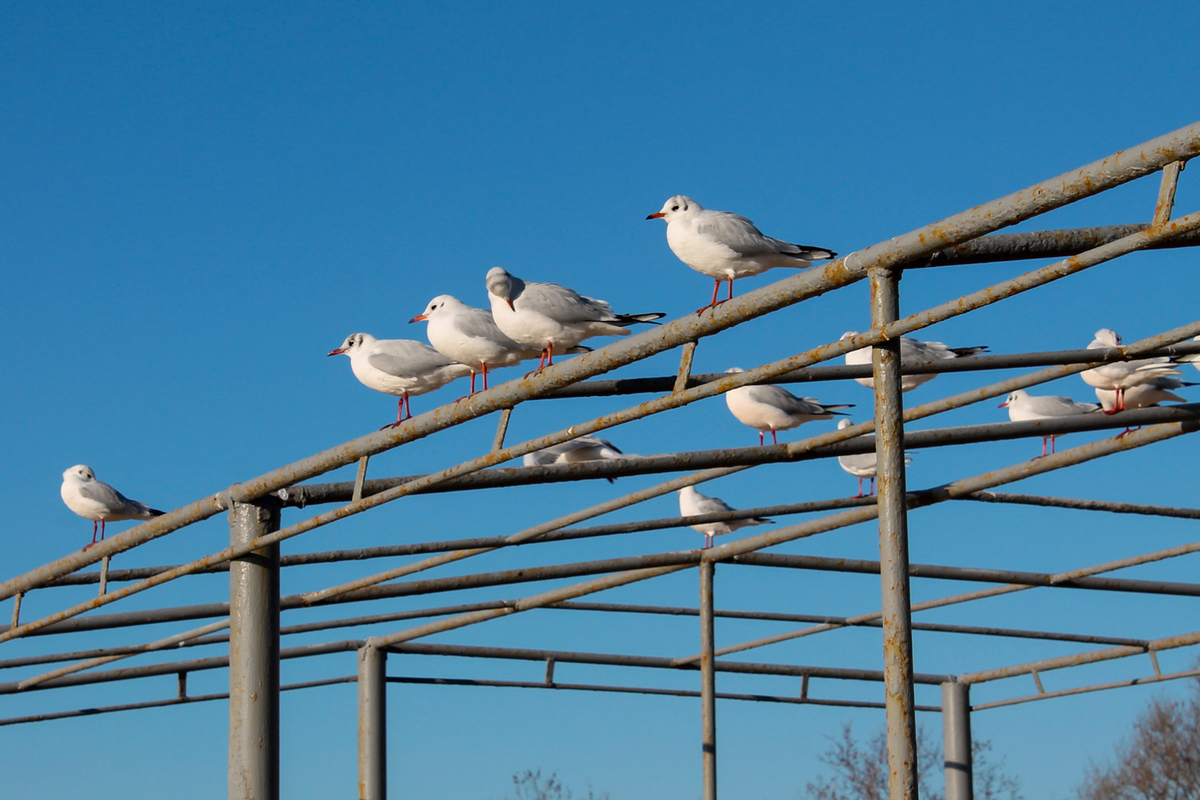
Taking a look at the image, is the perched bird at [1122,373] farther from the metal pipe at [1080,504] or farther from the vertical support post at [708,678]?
the vertical support post at [708,678]

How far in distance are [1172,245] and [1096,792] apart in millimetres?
34711

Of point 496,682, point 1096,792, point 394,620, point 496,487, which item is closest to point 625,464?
point 496,487

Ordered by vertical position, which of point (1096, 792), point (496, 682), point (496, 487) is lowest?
point (1096, 792)

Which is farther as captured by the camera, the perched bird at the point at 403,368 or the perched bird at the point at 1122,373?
the perched bird at the point at 1122,373

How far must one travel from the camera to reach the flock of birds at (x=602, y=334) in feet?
27.4

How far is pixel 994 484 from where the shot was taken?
10.9 meters

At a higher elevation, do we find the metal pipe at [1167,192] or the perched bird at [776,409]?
the perched bird at [776,409]

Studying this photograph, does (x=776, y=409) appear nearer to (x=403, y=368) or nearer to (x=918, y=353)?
(x=918, y=353)

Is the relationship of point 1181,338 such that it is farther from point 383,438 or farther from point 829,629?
point 829,629

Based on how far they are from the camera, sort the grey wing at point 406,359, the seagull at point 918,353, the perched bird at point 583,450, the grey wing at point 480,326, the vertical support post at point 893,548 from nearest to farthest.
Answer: the vertical support post at point 893,548
the seagull at point 918,353
the grey wing at point 480,326
the grey wing at point 406,359
the perched bird at point 583,450

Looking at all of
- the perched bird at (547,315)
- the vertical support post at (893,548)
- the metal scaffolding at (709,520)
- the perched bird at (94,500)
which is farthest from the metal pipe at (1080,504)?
the perched bird at (94,500)

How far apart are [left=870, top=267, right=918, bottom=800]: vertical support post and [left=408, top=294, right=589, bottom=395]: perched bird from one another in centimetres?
353

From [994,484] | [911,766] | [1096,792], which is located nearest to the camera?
[911,766]

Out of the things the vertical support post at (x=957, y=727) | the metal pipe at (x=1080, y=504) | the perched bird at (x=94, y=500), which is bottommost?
the vertical support post at (x=957, y=727)
